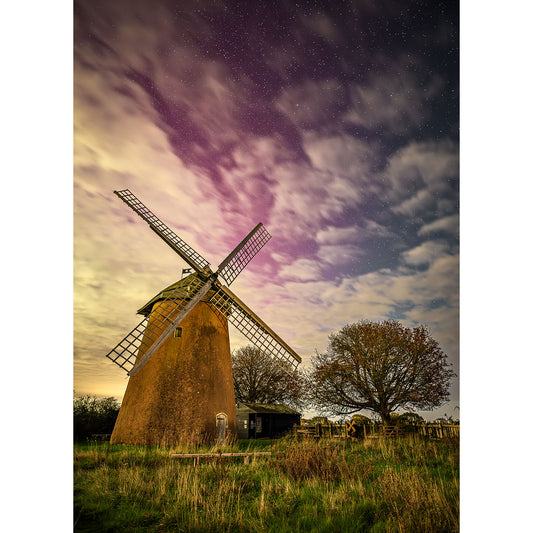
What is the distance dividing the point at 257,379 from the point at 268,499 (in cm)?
1830

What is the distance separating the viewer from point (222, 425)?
27.0 feet

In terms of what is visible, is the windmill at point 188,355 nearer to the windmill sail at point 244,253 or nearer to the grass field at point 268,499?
the windmill sail at point 244,253

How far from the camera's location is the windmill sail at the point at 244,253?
9492 mm

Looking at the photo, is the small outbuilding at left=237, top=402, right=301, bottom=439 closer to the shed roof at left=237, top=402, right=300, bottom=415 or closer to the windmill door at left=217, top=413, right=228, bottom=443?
the shed roof at left=237, top=402, right=300, bottom=415

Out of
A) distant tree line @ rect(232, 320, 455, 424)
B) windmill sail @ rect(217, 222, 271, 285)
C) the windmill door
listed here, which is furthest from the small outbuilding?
windmill sail @ rect(217, 222, 271, 285)

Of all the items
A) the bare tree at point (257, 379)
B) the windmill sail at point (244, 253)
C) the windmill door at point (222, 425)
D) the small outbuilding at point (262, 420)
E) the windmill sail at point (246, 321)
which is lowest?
the small outbuilding at point (262, 420)

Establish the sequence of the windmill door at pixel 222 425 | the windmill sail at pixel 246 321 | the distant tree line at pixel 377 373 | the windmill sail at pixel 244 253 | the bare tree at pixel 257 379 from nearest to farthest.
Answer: the distant tree line at pixel 377 373 → the windmill door at pixel 222 425 → the windmill sail at pixel 246 321 → the windmill sail at pixel 244 253 → the bare tree at pixel 257 379

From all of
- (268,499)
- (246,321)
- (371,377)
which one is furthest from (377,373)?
(268,499)

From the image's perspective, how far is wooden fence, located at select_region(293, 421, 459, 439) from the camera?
5.40 m

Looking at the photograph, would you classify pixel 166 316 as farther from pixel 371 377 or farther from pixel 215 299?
pixel 371 377

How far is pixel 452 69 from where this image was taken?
14.5ft

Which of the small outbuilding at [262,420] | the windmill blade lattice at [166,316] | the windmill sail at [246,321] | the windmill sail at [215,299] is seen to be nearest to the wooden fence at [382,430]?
the windmill sail at [246,321]

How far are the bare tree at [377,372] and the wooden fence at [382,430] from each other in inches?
15.7
